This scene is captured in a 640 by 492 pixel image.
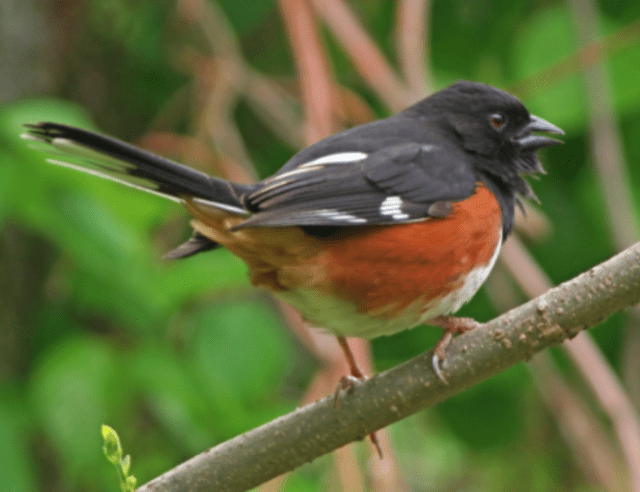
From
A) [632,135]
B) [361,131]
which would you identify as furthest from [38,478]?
[632,135]

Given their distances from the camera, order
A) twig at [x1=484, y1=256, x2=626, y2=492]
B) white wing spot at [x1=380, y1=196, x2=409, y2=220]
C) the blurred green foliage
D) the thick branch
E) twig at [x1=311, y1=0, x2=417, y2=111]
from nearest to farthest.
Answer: the thick branch → white wing spot at [x1=380, y1=196, x2=409, y2=220] → the blurred green foliage → twig at [x1=311, y1=0, x2=417, y2=111] → twig at [x1=484, y1=256, x2=626, y2=492]

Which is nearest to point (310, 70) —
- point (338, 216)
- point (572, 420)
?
point (338, 216)

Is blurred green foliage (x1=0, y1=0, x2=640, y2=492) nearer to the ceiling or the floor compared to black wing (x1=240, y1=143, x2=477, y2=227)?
nearer to the floor

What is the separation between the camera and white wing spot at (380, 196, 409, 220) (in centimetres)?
193

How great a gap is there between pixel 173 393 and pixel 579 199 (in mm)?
1802

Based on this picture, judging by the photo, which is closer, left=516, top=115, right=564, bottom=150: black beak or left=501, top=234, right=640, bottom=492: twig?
left=501, top=234, right=640, bottom=492: twig

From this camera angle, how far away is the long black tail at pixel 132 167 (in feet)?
5.65

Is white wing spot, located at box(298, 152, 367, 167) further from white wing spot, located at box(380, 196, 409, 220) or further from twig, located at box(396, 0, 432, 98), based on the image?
twig, located at box(396, 0, 432, 98)

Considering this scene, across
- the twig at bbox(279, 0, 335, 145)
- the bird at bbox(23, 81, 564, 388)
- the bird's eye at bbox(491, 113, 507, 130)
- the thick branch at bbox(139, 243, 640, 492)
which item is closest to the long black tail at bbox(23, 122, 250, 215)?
the bird at bbox(23, 81, 564, 388)

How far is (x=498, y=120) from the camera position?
7.47 feet

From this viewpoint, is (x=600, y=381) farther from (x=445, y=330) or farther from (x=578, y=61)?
(x=578, y=61)

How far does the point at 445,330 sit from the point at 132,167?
2.67ft

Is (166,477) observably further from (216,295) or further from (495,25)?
(495,25)

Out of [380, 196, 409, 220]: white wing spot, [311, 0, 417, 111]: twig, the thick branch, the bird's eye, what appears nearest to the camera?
the thick branch
